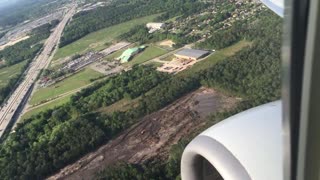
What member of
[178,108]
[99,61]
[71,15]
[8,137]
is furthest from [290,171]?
[71,15]

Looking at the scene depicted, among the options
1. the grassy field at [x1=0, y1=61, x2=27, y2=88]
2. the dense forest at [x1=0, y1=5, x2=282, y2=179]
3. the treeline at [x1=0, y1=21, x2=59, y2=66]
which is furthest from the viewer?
the treeline at [x1=0, y1=21, x2=59, y2=66]

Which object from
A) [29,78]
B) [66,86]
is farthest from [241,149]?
[29,78]

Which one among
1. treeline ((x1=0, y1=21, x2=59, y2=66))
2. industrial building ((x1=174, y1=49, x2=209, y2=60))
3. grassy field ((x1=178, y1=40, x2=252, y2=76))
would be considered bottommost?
treeline ((x1=0, y1=21, x2=59, y2=66))

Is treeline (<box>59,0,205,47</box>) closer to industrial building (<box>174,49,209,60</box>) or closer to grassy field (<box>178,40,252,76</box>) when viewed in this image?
industrial building (<box>174,49,209,60</box>)

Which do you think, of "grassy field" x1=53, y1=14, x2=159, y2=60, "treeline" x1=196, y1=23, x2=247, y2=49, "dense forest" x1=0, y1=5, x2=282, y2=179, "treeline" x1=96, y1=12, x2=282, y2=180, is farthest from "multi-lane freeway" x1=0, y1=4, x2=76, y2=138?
"treeline" x1=196, y1=23, x2=247, y2=49

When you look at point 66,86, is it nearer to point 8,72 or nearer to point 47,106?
point 47,106

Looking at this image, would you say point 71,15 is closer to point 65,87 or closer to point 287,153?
point 65,87

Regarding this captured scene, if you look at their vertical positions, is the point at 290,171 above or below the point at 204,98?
above
